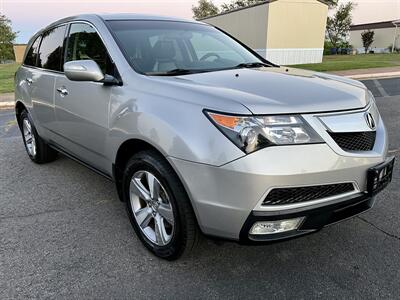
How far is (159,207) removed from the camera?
2680mm

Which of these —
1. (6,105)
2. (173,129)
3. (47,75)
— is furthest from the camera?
(6,105)

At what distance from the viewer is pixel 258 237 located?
223 centimetres

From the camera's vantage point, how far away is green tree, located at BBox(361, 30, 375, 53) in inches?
1800

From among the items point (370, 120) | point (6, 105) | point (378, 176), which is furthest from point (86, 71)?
point (6, 105)

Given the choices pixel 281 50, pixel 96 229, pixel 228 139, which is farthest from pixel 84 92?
pixel 281 50

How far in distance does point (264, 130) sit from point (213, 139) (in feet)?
0.93

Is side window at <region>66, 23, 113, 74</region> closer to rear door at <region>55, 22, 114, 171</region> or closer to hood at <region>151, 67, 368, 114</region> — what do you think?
rear door at <region>55, 22, 114, 171</region>

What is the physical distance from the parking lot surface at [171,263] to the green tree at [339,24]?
149 ft

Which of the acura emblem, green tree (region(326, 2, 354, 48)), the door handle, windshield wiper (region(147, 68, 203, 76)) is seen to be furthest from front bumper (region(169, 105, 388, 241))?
green tree (region(326, 2, 354, 48))

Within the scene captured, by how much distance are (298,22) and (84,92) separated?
22.2 meters

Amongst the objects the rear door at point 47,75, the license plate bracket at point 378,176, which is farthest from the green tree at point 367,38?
the license plate bracket at point 378,176

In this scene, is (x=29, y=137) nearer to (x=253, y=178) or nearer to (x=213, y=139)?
(x=213, y=139)

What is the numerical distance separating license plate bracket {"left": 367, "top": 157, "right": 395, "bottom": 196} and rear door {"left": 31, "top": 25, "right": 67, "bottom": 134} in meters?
2.97

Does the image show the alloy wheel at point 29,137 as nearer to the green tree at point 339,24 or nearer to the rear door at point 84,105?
the rear door at point 84,105
